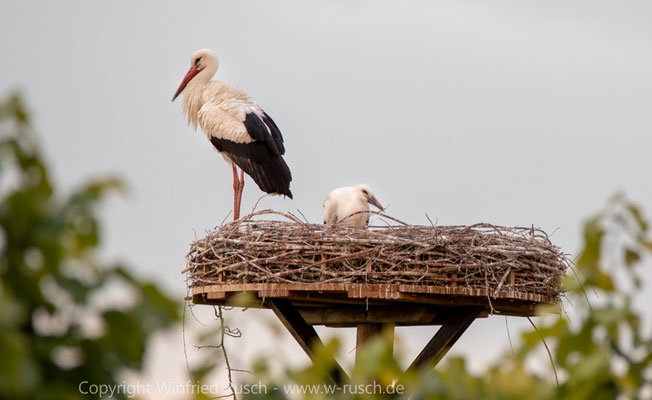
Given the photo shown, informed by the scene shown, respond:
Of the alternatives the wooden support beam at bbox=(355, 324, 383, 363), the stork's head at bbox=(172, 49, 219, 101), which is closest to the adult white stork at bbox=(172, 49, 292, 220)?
the stork's head at bbox=(172, 49, 219, 101)

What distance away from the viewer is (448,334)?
5.80 metres

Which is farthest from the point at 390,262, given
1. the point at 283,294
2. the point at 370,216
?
the point at 370,216

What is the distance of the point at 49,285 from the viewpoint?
0.80 metres

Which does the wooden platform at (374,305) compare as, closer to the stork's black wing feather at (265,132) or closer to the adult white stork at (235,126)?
the adult white stork at (235,126)

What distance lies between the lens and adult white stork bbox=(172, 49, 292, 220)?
7.49 m

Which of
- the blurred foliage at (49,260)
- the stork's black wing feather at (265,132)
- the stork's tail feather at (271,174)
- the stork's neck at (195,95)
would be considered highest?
the stork's neck at (195,95)

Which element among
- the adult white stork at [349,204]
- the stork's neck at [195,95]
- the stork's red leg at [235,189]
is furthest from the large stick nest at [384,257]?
the stork's neck at [195,95]

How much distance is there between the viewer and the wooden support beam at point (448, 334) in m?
5.75

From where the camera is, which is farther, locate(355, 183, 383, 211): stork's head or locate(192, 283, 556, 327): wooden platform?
locate(355, 183, 383, 211): stork's head

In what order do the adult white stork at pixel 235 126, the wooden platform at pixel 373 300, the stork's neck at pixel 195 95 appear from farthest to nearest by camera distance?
the stork's neck at pixel 195 95 → the adult white stork at pixel 235 126 → the wooden platform at pixel 373 300

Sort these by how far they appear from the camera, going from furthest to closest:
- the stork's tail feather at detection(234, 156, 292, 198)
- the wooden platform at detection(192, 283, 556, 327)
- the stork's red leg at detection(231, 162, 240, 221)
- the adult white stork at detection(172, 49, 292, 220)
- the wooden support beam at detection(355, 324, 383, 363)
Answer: the stork's red leg at detection(231, 162, 240, 221) → the adult white stork at detection(172, 49, 292, 220) → the stork's tail feather at detection(234, 156, 292, 198) → the wooden support beam at detection(355, 324, 383, 363) → the wooden platform at detection(192, 283, 556, 327)

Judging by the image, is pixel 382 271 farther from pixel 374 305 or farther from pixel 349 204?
pixel 349 204

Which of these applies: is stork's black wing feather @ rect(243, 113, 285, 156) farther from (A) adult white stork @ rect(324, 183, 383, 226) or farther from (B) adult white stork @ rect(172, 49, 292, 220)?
(A) adult white stork @ rect(324, 183, 383, 226)

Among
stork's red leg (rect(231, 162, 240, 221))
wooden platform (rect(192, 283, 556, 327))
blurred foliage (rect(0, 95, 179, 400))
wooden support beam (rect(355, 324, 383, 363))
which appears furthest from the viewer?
stork's red leg (rect(231, 162, 240, 221))
